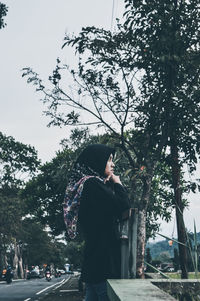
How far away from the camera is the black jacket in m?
2.65

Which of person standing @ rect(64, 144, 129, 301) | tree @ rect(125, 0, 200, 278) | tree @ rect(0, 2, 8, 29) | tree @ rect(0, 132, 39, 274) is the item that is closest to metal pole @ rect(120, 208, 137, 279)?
person standing @ rect(64, 144, 129, 301)

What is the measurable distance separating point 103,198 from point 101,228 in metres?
0.20

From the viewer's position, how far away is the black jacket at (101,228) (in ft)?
8.69

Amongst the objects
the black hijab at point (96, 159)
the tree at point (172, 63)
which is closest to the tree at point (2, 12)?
the tree at point (172, 63)

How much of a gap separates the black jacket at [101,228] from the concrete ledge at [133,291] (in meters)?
0.07

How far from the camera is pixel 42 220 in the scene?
26547 millimetres

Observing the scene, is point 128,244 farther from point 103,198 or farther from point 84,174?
point 84,174

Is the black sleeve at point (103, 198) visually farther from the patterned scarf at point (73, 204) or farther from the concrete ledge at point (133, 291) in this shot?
the concrete ledge at point (133, 291)

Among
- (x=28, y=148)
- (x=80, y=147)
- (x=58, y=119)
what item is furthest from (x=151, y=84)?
(x=28, y=148)

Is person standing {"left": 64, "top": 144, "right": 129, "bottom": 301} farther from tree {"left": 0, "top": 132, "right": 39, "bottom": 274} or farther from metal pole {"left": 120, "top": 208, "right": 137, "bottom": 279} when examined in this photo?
tree {"left": 0, "top": 132, "right": 39, "bottom": 274}

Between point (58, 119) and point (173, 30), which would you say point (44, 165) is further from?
point (173, 30)

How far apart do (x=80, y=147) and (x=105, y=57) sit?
30.6 ft

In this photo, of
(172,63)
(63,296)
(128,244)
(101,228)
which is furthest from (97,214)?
(63,296)

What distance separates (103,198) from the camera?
270 cm
